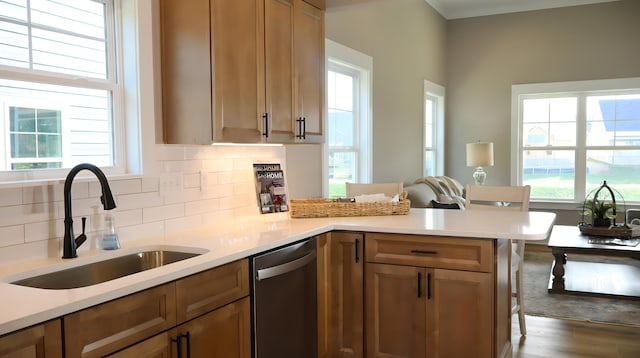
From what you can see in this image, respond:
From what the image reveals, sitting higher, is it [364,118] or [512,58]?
[512,58]

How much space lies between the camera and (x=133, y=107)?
253cm

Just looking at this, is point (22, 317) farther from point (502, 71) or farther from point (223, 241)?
point (502, 71)

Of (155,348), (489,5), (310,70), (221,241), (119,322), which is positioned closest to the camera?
(119,322)

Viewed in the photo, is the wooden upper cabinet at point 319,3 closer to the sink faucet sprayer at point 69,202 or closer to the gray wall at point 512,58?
the sink faucet sprayer at point 69,202

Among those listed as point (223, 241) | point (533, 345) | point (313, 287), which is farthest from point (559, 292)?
point (223, 241)

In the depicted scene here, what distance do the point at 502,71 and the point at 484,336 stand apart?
5.43 meters

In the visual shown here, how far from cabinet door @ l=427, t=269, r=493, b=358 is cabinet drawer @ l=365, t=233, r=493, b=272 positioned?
0.16 feet

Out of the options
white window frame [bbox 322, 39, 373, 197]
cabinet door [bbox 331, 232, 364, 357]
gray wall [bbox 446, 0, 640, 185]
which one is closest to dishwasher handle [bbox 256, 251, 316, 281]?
cabinet door [bbox 331, 232, 364, 357]

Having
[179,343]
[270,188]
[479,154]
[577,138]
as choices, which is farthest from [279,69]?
[577,138]

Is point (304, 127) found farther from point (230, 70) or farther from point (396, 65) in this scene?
point (396, 65)

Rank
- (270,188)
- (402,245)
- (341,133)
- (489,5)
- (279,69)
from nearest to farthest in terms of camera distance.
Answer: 1. (402,245)
2. (279,69)
3. (270,188)
4. (341,133)
5. (489,5)

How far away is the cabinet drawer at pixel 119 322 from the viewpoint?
1491 millimetres

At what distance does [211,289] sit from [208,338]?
0.18 meters

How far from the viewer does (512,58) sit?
23.7 feet
